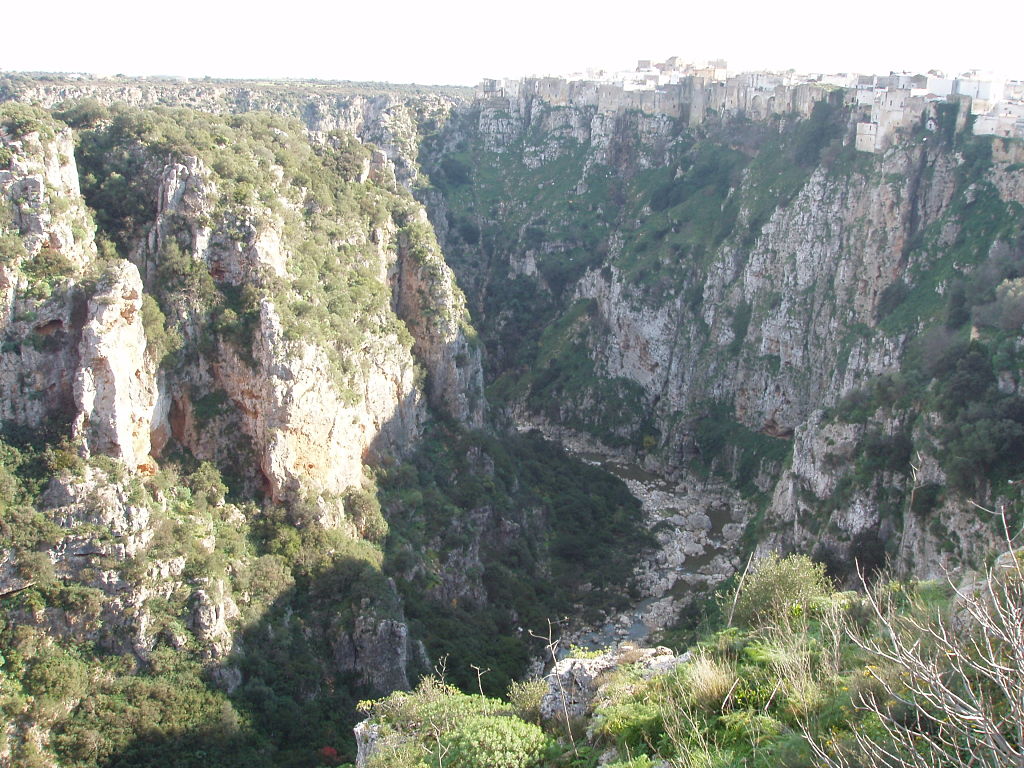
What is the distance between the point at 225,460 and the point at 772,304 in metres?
37.3

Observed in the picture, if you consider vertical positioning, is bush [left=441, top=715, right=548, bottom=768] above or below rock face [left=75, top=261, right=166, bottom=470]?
below

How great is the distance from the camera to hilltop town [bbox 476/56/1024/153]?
5034 centimetres

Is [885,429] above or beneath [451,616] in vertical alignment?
above

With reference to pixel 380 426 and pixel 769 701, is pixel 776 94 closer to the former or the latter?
pixel 380 426

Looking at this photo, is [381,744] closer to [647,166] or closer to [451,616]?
[451,616]

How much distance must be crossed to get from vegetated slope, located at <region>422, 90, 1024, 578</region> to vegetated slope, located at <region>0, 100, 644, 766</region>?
14.3 meters

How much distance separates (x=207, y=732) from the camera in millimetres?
26188

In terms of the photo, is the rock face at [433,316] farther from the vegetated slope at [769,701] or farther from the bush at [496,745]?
the bush at [496,745]

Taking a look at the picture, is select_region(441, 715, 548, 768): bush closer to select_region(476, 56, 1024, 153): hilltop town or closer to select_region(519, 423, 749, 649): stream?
select_region(519, 423, 749, 649): stream

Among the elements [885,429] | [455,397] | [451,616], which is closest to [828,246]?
[885,429]

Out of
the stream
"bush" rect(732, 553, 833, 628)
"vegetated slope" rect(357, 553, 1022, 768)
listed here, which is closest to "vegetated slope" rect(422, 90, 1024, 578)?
the stream

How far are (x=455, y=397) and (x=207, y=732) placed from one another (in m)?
21.5

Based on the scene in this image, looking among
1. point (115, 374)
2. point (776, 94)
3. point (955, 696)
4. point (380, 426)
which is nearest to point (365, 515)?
point (380, 426)

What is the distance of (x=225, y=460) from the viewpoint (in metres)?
32.7
